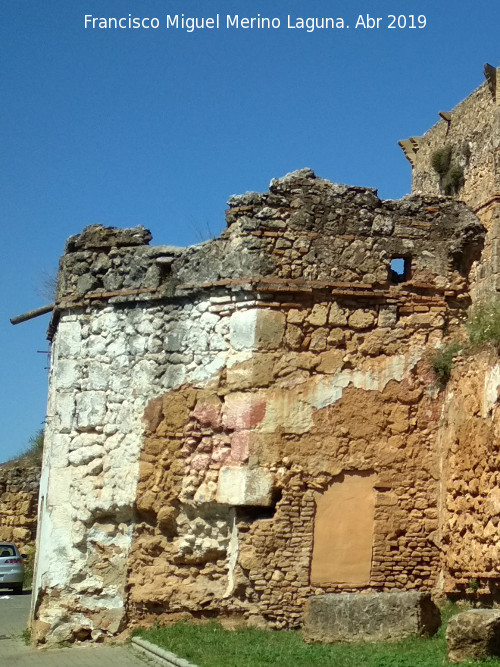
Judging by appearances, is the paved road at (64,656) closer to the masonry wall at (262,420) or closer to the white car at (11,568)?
the masonry wall at (262,420)

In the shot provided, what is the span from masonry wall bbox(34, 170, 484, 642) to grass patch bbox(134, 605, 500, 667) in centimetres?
45

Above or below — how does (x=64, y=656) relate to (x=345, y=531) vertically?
below

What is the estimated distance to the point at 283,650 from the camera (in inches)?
359

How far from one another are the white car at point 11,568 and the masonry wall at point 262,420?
10.2 m

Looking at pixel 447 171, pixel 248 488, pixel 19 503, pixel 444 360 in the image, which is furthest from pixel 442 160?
pixel 248 488

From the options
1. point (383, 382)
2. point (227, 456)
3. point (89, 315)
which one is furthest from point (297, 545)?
point (89, 315)

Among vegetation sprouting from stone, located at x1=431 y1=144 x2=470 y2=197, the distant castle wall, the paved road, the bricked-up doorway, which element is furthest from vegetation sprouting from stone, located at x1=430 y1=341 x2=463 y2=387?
vegetation sprouting from stone, located at x1=431 y1=144 x2=470 y2=197

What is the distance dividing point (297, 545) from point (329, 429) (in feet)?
4.03

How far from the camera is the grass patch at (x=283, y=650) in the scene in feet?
27.4

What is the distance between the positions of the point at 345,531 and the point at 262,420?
4.62 feet

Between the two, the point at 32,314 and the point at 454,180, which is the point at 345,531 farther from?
the point at 454,180

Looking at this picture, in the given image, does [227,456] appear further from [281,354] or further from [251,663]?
[251,663]

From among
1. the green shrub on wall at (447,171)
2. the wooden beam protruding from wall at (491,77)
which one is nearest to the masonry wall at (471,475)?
the wooden beam protruding from wall at (491,77)

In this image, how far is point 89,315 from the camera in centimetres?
1196
